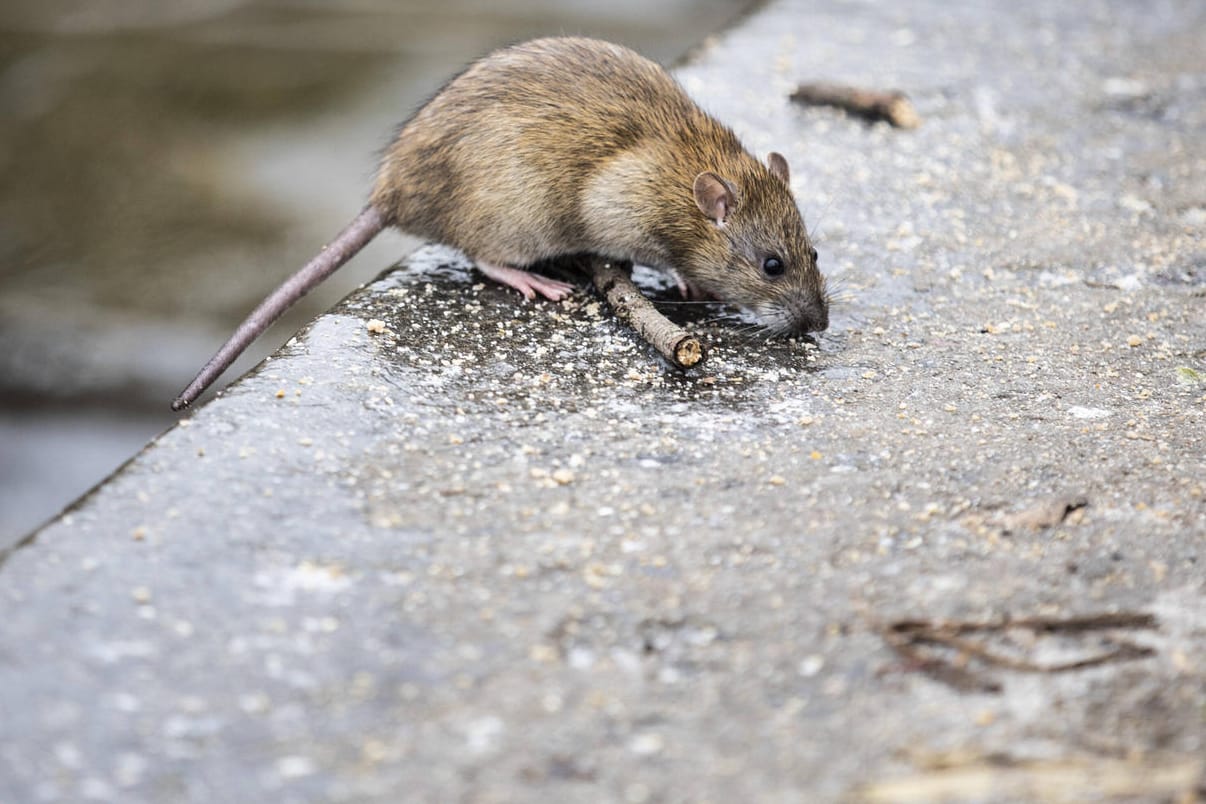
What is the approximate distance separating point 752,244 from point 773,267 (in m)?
0.10

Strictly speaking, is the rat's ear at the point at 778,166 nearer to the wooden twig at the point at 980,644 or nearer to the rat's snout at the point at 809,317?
the rat's snout at the point at 809,317

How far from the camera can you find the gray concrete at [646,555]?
1.94 m

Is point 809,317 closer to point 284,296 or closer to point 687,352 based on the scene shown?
point 687,352

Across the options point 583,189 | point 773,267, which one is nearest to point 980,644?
point 773,267

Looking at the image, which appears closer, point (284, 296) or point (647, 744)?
point (647, 744)

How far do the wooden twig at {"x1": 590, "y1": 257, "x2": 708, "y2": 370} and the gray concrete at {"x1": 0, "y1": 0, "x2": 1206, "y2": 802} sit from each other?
0.06 meters

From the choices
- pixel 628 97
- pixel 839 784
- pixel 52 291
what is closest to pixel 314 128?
pixel 52 291

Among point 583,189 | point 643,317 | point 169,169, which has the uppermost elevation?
point 583,189

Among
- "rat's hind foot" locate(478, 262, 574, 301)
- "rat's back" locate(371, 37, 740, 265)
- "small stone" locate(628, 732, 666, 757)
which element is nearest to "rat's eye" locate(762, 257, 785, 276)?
"rat's back" locate(371, 37, 740, 265)

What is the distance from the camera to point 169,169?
287 inches

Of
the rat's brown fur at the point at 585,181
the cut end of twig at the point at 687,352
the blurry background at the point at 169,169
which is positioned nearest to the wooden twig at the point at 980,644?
the cut end of twig at the point at 687,352

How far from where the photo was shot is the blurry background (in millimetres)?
6160

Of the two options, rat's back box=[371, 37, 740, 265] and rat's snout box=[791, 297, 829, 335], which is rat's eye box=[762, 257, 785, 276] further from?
rat's back box=[371, 37, 740, 265]

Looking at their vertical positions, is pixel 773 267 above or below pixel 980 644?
above
